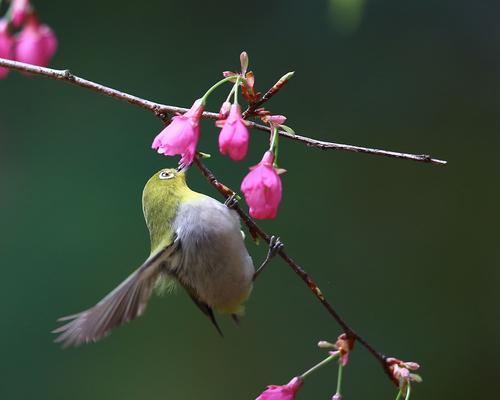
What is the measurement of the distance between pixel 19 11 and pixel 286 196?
161 cm

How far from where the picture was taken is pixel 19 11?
1776 mm

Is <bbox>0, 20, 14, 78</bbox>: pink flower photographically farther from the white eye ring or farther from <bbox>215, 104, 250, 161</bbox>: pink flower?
<bbox>215, 104, 250, 161</bbox>: pink flower

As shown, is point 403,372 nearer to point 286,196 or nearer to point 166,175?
point 166,175

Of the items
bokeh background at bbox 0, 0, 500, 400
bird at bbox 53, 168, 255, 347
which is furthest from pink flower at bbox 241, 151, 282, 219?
bokeh background at bbox 0, 0, 500, 400

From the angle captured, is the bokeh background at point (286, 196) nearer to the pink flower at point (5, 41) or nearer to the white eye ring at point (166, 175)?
the pink flower at point (5, 41)

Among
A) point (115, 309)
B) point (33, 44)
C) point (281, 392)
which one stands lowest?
point (281, 392)

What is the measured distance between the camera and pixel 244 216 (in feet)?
4.50

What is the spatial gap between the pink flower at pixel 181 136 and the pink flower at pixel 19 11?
0.71 meters

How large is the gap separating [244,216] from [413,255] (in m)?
1.98

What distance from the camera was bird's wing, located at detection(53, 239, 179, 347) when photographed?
1191 mm

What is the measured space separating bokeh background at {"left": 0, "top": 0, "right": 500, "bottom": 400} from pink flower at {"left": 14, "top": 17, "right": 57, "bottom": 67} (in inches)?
42.8

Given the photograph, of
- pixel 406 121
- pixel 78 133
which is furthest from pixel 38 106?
pixel 406 121

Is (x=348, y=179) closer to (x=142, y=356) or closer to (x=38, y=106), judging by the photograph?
Result: (x=142, y=356)

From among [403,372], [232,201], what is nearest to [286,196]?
[232,201]
